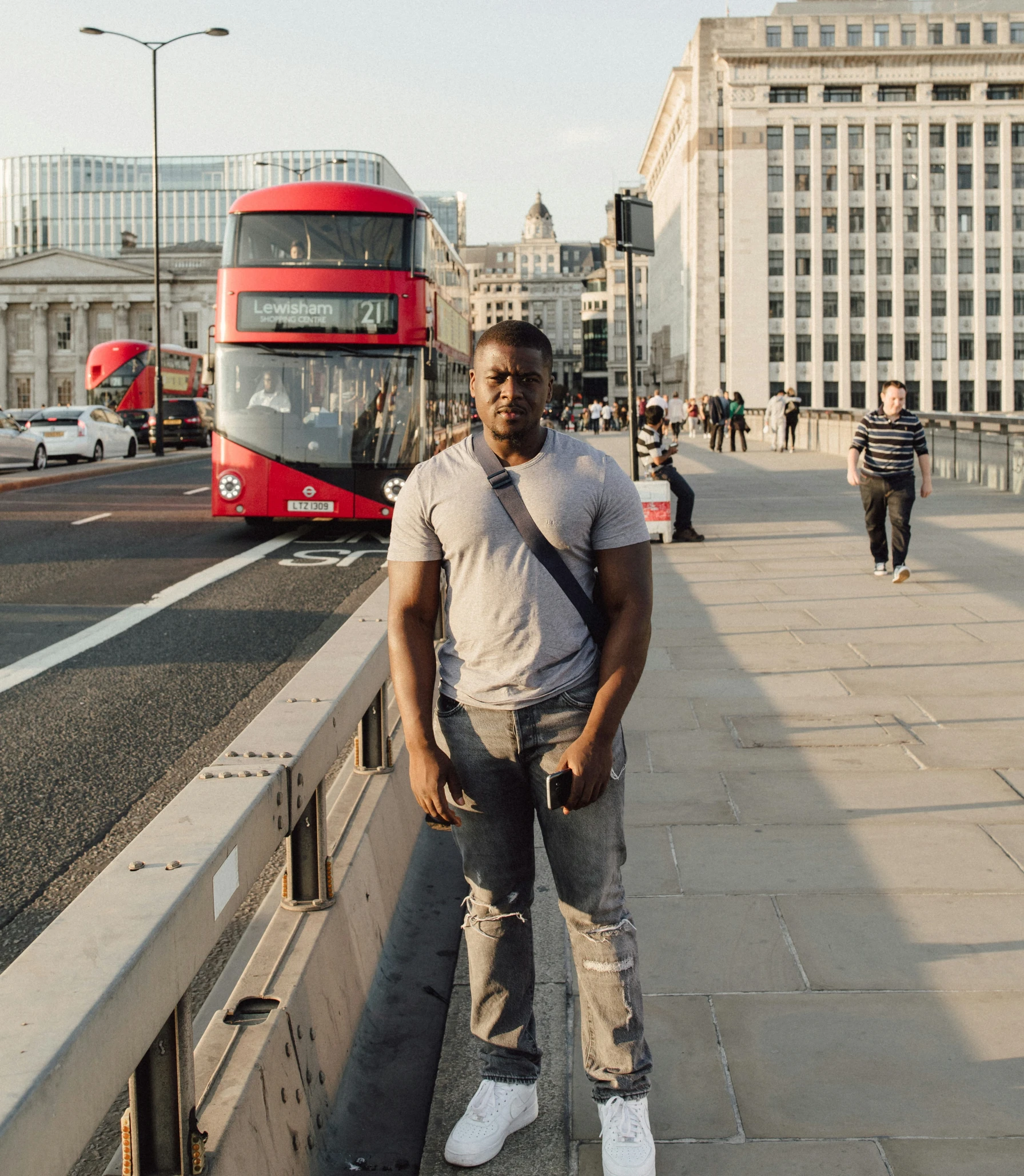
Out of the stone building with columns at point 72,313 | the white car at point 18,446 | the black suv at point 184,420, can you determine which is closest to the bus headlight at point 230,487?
the white car at point 18,446

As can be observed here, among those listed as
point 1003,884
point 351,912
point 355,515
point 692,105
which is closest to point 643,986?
point 351,912

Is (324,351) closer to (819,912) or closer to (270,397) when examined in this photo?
(270,397)

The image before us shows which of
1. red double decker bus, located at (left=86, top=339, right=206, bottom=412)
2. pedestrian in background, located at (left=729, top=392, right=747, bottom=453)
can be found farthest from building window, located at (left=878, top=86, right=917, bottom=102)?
pedestrian in background, located at (left=729, top=392, right=747, bottom=453)

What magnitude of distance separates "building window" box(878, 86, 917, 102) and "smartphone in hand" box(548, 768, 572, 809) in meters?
96.0

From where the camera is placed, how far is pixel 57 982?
1833 millimetres

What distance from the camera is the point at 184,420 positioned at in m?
46.0

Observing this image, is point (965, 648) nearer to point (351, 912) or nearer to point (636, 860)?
point (636, 860)

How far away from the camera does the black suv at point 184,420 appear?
45.9 meters

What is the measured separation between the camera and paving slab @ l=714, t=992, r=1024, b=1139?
2.96m

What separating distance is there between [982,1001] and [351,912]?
68.0 inches

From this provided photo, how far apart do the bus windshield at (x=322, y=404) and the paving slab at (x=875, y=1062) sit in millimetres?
12499

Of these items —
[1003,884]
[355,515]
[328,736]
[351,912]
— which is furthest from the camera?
[355,515]

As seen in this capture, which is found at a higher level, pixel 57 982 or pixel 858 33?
pixel 858 33

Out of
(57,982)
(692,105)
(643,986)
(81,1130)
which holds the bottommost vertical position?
(643,986)
